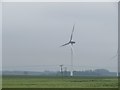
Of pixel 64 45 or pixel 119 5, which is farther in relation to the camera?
pixel 64 45

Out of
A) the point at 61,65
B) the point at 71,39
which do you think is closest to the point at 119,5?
the point at 71,39

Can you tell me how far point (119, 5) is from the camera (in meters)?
46.7

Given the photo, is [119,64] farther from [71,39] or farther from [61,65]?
[61,65]

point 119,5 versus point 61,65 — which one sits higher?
point 119,5

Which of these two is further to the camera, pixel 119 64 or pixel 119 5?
pixel 119 64

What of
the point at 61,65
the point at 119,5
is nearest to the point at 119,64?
the point at 119,5

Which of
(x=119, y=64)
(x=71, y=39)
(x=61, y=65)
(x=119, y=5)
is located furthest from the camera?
(x=61, y=65)

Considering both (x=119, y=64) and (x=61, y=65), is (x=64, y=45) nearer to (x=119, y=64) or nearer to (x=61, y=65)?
(x=119, y=64)

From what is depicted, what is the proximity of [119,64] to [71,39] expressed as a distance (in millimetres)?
13213

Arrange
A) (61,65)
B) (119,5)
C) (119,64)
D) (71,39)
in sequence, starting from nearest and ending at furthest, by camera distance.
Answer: (119,5)
(119,64)
(71,39)
(61,65)

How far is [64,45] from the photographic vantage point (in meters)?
81.5

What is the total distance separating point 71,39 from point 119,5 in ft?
101

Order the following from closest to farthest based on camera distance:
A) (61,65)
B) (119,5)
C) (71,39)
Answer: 1. (119,5)
2. (71,39)
3. (61,65)

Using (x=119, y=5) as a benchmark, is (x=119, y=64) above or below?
below
